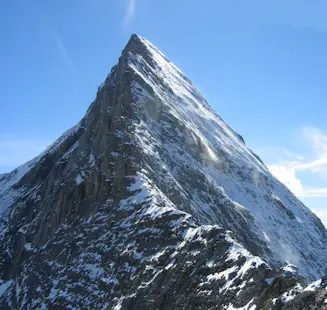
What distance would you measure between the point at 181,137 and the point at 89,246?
29807mm

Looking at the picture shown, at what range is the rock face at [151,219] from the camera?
1401 inches

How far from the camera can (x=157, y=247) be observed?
42531 mm

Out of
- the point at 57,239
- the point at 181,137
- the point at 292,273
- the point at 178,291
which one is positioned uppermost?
the point at 181,137

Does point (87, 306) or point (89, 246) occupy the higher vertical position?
point (89, 246)

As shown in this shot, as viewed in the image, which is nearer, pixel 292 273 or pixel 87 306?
pixel 292 273

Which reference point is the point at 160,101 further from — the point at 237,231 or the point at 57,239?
the point at 57,239

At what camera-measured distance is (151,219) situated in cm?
4581

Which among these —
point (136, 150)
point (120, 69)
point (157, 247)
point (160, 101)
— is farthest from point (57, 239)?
point (120, 69)

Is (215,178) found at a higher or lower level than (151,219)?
higher

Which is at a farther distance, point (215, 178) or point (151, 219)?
point (215, 178)

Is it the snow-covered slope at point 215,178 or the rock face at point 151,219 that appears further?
the snow-covered slope at point 215,178

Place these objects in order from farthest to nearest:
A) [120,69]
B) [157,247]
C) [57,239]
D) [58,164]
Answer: [120,69] < [58,164] < [57,239] < [157,247]

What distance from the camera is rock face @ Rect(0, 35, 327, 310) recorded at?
117 feet

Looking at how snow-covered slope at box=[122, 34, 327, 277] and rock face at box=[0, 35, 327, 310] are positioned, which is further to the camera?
snow-covered slope at box=[122, 34, 327, 277]
